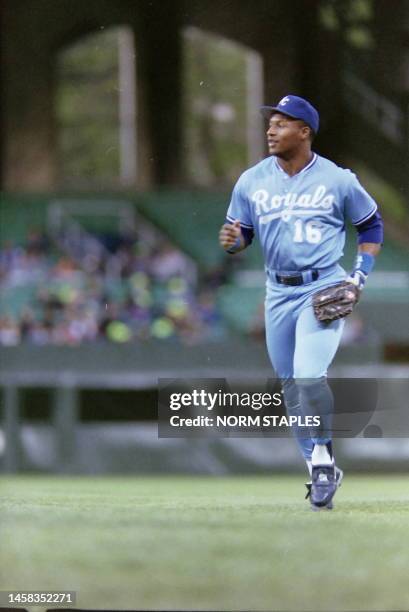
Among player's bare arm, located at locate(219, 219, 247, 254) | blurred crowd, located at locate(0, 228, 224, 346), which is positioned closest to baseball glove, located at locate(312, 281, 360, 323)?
player's bare arm, located at locate(219, 219, 247, 254)

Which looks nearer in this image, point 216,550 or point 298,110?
point 216,550

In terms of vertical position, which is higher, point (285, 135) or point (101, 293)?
point (285, 135)

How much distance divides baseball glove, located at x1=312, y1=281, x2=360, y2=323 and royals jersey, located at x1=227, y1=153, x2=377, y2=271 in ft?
0.32

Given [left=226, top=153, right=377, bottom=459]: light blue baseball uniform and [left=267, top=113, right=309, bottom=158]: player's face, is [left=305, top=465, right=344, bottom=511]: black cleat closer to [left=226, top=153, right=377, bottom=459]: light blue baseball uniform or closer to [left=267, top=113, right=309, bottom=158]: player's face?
[left=226, top=153, right=377, bottom=459]: light blue baseball uniform

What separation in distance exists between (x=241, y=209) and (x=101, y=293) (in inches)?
187

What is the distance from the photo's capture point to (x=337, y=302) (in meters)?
3.80

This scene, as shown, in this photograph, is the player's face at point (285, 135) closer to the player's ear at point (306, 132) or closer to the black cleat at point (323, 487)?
the player's ear at point (306, 132)

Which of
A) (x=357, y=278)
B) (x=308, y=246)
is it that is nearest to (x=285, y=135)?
(x=308, y=246)

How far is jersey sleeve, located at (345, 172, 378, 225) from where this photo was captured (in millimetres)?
3812

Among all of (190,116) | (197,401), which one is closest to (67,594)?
(197,401)

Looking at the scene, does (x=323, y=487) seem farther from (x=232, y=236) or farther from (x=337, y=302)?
(x=232, y=236)

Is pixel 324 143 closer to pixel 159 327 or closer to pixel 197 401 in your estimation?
pixel 197 401

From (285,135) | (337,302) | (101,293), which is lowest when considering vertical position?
(101,293)

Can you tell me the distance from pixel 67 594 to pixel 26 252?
19.5 feet
